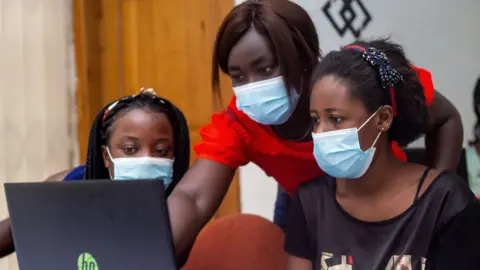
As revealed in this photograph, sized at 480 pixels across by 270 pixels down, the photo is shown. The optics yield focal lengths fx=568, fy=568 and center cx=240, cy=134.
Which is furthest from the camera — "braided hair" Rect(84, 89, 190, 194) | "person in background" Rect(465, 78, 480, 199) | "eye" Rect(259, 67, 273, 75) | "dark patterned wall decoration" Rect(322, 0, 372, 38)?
"dark patterned wall decoration" Rect(322, 0, 372, 38)

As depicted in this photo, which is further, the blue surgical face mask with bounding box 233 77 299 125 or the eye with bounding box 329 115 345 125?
the blue surgical face mask with bounding box 233 77 299 125

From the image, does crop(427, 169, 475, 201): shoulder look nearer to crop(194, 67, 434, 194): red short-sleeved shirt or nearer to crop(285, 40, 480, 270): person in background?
crop(285, 40, 480, 270): person in background

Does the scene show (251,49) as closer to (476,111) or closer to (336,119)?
(336,119)

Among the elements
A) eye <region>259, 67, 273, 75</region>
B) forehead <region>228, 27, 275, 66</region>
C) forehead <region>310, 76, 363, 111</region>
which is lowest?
forehead <region>310, 76, 363, 111</region>

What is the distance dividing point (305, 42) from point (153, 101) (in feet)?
1.25

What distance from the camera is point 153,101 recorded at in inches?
52.7

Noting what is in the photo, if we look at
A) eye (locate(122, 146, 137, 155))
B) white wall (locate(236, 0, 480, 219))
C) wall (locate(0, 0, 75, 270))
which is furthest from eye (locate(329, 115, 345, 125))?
wall (locate(0, 0, 75, 270))

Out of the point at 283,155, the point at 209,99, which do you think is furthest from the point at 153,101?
the point at 209,99

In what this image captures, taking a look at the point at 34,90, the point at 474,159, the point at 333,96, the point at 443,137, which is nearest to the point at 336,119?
the point at 333,96

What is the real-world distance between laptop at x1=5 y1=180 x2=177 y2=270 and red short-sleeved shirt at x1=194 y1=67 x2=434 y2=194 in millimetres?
457

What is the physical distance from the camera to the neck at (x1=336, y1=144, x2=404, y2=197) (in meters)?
1.10

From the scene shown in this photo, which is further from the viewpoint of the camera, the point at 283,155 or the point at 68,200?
the point at 283,155

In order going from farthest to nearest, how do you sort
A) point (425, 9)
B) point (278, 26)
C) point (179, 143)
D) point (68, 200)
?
point (425, 9) < point (179, 143) < point (278, 26) < point (68, 200)

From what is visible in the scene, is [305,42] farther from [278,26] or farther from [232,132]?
[232,132]
